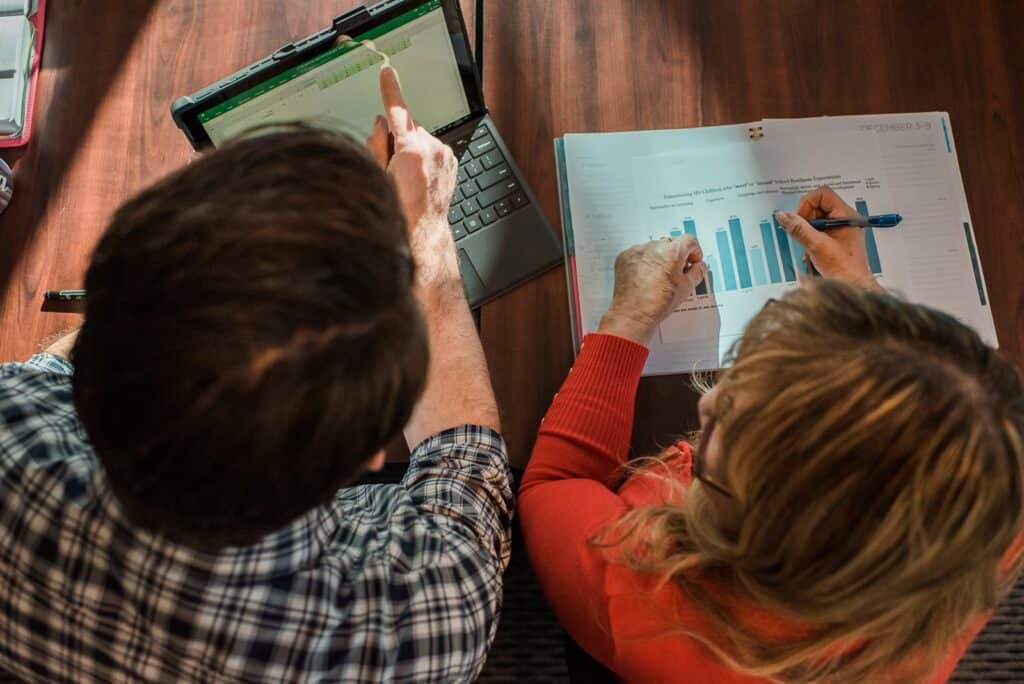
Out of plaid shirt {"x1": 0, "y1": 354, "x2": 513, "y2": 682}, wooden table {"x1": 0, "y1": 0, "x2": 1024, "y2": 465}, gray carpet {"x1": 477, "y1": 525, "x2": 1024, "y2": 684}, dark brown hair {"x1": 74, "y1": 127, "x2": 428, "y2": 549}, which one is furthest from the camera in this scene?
gray carpet {"x1": 477, "y1": 525, "x2": 1024, "y2": 684}

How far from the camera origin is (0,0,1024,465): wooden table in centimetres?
101

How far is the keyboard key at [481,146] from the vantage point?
39.3 inches

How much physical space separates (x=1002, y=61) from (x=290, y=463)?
1156 millimetres

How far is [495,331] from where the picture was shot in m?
0.98

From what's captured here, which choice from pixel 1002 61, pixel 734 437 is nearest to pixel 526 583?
pixel 734 437

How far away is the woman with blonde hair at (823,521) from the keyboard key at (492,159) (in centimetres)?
47

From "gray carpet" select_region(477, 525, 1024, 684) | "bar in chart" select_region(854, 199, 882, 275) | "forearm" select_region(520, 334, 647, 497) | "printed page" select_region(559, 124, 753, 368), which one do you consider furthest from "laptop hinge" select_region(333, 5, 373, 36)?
"gray carpet" select_region(477, 525, 1024, 684)

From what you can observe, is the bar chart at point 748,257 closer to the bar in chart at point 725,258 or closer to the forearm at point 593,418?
the bar in chart at point 725,258

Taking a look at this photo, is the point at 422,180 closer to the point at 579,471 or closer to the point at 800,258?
the point at 579,471

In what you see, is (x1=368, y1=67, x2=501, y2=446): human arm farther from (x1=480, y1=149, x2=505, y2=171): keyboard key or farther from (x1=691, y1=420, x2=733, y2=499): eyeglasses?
(x1=691, y1=420, x2=733, y2=499): eyeglasses

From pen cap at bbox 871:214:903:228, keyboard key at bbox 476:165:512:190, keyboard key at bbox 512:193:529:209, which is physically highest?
keyboard key at bbox 476:165:512:190

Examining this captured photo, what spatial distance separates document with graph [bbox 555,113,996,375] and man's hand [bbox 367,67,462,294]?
18cm

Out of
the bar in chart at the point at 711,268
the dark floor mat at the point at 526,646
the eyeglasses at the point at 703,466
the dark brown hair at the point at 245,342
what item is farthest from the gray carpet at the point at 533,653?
the dark brown hair at the point at 245,342

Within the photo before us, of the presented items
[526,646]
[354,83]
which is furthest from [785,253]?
[526,646]
